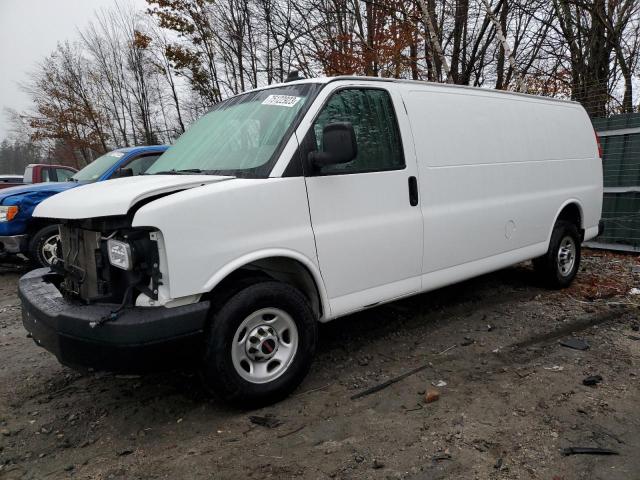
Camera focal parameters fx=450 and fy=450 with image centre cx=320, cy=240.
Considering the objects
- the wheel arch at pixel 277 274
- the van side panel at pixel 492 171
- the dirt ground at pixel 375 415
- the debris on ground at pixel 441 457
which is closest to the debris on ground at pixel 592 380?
the dirt ground at pixel 375 415

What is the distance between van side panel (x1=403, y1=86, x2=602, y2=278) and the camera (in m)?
3.79

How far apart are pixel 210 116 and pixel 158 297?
196 centimetres

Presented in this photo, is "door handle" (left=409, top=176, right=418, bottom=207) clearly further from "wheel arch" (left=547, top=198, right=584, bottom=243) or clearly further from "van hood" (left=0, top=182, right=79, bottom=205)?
"van hood" (left=0, top=182, right=79, bottom=205)

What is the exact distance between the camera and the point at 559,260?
539cm

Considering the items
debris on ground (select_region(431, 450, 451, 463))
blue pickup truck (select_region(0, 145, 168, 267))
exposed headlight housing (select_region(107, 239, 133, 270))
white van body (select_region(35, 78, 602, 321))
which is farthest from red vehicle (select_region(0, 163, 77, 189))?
debris on ground (select_region(431, 450, 451, 463))

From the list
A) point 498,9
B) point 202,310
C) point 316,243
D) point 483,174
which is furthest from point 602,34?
point 202,310

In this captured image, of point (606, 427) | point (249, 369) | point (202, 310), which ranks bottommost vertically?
point (606, 427)

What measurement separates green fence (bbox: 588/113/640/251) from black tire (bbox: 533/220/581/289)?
8.99 feet

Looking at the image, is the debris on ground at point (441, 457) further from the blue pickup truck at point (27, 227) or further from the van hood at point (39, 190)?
the van hood at point (39, 190)

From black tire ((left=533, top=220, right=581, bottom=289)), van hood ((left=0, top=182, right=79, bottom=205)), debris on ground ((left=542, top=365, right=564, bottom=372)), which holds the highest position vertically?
van hood ((left=0, top=182, right=79, bottom=205))

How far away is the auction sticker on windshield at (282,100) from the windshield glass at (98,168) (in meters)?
4.62

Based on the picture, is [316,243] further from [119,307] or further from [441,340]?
[441,340]

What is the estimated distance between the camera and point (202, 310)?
2.56 m

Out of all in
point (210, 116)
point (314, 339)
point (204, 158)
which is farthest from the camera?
point (210, 116)
